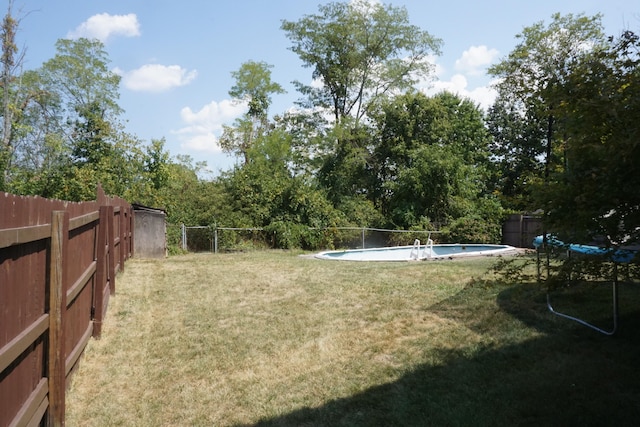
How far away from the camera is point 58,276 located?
3219 millimetres

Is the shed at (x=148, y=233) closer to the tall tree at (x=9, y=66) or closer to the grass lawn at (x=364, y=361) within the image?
the grass lawn at (x=364, y=361)

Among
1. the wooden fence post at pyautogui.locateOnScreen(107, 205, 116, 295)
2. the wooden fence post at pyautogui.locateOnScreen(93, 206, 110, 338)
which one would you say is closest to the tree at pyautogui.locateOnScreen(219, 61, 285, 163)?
the wooden fence post at pyautogui.locateOnScreen(107, 205, 116, 295)

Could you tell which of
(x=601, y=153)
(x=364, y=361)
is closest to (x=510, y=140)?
(x=364, y=361)

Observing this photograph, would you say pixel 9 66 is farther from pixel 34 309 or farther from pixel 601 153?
pixel 601 153

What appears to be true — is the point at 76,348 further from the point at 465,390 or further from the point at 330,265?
the point at 330,265

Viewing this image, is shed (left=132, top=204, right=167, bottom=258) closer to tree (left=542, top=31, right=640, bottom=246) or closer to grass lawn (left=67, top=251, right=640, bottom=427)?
grass lawn (left=67, top=251, right=640, bottom=427)

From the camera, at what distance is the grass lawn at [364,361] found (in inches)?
153

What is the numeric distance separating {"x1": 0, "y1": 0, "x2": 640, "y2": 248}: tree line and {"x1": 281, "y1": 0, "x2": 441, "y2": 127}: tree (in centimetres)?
9

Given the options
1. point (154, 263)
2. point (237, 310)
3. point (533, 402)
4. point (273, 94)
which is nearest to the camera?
point (533, 402)

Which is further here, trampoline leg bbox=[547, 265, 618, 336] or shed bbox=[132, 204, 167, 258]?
shed bbox=[132, 204, 167, 258]

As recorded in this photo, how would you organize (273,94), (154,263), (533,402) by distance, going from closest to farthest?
(533,402) → (154,263) → (273,94)

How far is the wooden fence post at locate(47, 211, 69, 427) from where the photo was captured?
315 centimetres

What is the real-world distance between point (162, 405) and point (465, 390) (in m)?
2.68

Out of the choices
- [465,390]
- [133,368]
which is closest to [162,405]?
[133,368]
